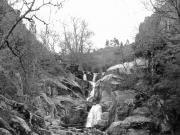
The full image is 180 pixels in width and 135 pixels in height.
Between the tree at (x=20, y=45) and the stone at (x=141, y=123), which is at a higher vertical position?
the tree at (x=20, y=45)

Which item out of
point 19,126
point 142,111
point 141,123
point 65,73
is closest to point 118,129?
point 141,123

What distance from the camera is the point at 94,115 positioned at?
89.1ft

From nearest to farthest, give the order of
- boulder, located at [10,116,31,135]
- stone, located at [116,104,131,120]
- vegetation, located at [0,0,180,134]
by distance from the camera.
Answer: boulder, located at [10,116,31,135] → vegetation, located at [0,0,180,134] → stone, located at [116,104,131,120]

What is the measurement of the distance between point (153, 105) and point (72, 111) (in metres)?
9.93

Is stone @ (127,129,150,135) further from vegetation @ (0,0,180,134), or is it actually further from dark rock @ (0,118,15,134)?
dark rock @ (0,118,15,134)

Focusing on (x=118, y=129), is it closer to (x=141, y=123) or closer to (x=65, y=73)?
(x=141, y=123)

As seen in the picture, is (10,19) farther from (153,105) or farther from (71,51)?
(71,51)

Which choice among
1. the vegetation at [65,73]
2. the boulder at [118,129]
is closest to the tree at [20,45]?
the vegetation at [65,73]

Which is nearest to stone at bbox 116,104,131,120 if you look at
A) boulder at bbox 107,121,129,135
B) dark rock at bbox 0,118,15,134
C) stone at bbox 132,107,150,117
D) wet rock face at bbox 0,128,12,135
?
stone at bbox 132,107,150,117

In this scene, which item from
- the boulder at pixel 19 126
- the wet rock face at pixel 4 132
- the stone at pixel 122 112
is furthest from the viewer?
the stone at pixel 122 112

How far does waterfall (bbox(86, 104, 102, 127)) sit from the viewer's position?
87.1 feet

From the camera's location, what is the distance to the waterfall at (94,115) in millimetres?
26547

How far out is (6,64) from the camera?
17.4 m

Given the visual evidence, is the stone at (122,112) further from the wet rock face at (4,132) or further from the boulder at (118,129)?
the wet rock face at (4,132)
